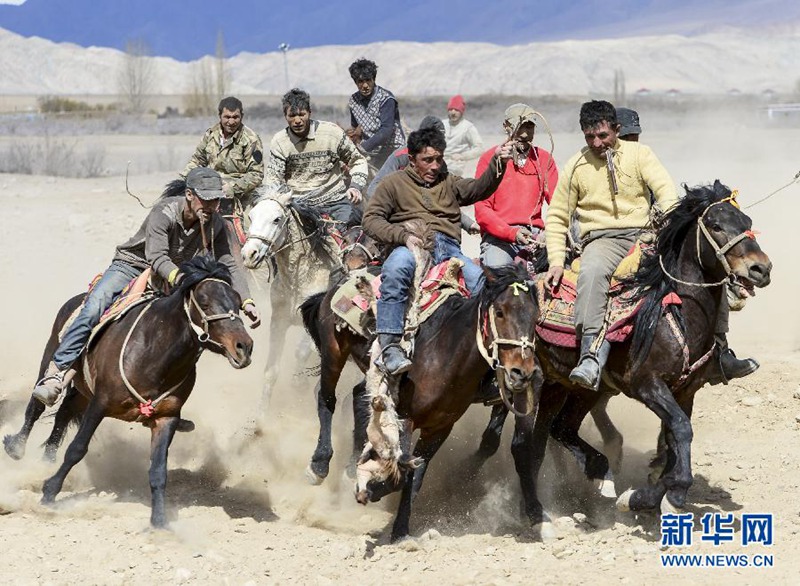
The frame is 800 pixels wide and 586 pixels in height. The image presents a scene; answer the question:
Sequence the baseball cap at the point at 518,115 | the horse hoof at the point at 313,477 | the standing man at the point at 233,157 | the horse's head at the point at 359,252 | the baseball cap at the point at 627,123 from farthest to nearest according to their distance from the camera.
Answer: the standing man at the point at 233,157 < the horse's head at the point at 359,252 < the baseball cap at the point at 627,123 < the baseball cap at the point at 518,115 < the horse hoof at the point at 313,477

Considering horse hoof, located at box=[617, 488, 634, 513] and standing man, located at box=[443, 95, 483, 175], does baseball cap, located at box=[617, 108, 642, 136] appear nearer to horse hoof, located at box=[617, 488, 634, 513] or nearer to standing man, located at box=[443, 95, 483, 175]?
horse hoof, located at box=[617, 488, 634, 513]

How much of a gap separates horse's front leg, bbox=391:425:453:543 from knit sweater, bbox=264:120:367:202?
382 centimetres

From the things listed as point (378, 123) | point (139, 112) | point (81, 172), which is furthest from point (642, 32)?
point (378, 123)

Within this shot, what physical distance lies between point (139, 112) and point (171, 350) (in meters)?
59.5

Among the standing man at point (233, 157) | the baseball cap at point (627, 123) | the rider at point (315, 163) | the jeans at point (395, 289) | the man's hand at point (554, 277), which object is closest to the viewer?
the jeans at point (395, 289)

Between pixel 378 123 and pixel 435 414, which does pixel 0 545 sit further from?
pixel 378 123

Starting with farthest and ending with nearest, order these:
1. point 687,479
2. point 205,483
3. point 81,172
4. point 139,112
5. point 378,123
A: point 139,112 → point 81,172 → point 378,123 → point 205,483 → point 687,479

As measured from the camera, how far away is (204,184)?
27.6 ft

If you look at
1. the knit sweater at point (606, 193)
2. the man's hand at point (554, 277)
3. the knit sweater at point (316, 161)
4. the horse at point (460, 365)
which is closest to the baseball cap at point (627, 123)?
the knit sweater at point (606, 193)

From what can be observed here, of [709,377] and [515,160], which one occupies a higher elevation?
[515,160]

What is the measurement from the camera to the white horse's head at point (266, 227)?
1000 centimetres

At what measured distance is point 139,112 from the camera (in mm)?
65438

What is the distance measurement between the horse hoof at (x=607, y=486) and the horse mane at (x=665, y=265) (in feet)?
3.82

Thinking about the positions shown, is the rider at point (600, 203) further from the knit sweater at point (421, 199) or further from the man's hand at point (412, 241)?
the man's hand at point (412, 241)
